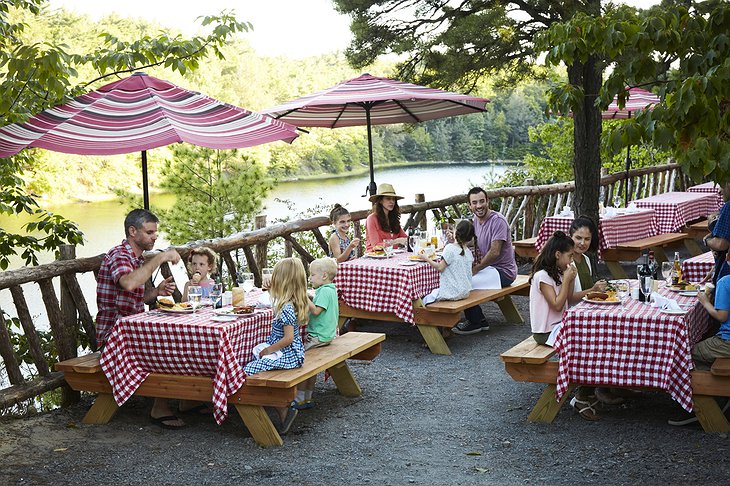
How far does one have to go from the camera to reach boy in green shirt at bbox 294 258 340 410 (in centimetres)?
558

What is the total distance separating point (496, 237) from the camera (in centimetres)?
795

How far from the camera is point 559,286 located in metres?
5.62

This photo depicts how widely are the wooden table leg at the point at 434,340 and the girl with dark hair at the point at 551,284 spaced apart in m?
1.76

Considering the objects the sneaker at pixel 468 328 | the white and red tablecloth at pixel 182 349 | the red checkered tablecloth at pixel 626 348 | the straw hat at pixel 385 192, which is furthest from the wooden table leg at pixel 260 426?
the straw hat at pixel 385 192

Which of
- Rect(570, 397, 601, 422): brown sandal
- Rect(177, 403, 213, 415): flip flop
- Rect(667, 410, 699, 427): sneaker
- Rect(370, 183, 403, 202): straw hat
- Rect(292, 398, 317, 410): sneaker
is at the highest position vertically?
Rect(370, 183, 403, 202): straw hat

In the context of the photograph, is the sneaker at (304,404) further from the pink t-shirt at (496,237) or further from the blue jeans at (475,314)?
the pink t-shirt at (496,237)

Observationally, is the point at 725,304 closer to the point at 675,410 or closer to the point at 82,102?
the point at 675,410

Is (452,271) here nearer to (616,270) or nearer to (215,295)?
(215,295)

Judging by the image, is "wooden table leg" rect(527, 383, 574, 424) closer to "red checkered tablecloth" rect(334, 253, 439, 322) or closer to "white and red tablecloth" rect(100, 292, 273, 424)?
"white and red tablecloth" rect(100, 292, 273, 424)

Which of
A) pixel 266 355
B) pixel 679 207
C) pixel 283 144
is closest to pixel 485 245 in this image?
pixel 266 355

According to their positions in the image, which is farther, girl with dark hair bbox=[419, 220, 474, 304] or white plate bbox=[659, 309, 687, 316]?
girl with dark hair bbox=[419, 220, 474, 304]

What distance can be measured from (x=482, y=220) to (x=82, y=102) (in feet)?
12.6

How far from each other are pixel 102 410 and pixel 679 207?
8.48 metres

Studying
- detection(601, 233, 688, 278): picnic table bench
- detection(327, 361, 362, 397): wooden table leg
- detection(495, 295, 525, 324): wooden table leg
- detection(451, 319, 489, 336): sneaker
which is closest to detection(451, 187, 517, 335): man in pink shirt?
detection(451, 319, 489, 336): sneaker
